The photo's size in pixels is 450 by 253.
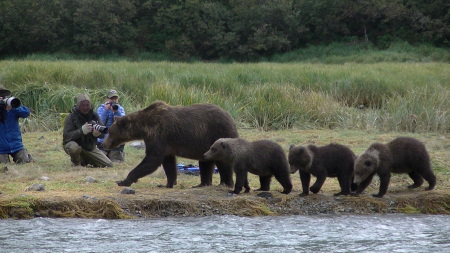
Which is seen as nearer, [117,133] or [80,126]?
[117,133]

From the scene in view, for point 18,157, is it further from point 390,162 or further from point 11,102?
point 390,162

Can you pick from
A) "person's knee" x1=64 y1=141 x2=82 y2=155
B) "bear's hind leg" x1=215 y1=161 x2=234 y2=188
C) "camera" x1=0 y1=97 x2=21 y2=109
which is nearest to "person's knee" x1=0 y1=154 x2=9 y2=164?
"camera" x1=0 y1=97 x2=21 y2=109

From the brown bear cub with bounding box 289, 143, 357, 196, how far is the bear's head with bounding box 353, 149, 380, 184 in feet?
0.67

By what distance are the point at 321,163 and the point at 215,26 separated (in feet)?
143

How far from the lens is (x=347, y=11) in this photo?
2119 inches

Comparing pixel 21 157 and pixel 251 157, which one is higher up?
pixel 251 157

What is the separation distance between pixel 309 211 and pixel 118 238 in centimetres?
308

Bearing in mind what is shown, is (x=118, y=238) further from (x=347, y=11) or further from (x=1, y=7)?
(x=1, y=7)

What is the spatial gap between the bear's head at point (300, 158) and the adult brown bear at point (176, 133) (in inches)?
45.4

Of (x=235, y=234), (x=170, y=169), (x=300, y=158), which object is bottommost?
(x=235, y=234)

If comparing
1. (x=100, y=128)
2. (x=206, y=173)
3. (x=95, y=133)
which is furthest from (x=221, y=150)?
(x=95, y=133)

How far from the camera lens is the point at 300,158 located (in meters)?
11.0

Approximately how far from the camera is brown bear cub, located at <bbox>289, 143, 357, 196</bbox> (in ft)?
36.1

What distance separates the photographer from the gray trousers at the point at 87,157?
565 inches
